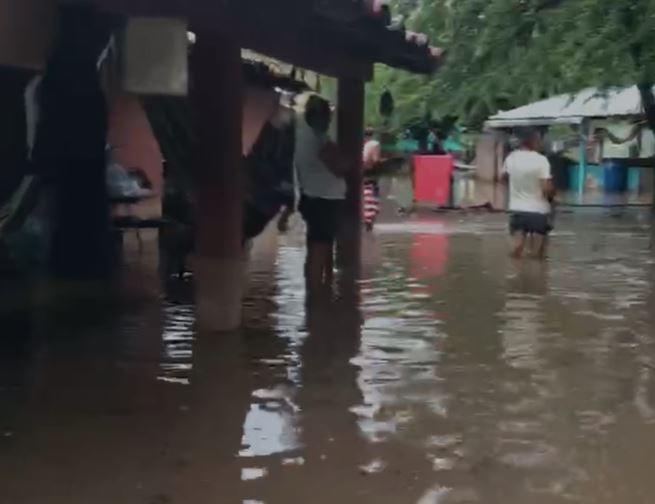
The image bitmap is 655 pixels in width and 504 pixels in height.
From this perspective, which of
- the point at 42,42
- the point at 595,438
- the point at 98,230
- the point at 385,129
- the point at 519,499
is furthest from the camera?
the point at 385,129

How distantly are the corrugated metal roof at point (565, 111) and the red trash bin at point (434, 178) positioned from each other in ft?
11.4

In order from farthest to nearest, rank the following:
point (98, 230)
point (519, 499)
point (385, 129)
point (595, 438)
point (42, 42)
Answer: point (385, 129), point (98, 230), point (42, 42), point (595, 438), point (519, 499)

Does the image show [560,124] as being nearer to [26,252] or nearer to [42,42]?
[26,252]

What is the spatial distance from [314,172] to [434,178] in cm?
1981

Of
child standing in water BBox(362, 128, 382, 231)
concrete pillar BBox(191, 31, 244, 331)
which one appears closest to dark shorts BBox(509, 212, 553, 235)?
child standing in water BBox(362, 128, 382, 231)

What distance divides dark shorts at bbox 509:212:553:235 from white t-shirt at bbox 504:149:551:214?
0.23 feet

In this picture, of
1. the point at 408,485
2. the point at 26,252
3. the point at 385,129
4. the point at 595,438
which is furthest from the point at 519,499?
the point at 385,129

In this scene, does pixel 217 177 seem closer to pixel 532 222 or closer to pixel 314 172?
pixel 314 172

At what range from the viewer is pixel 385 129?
113 feet

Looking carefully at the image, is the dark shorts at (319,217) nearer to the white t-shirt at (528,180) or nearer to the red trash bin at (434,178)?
the white t-shirt at (528,180)

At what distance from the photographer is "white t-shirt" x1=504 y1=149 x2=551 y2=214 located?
1530 centimetres

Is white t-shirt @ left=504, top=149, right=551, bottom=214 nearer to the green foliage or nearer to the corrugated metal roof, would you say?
the green foliage

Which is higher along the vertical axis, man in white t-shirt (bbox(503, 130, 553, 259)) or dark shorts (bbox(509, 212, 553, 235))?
man in white t-shirt (bbox(503, 130, 553, 259))

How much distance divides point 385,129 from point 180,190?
21.5m
